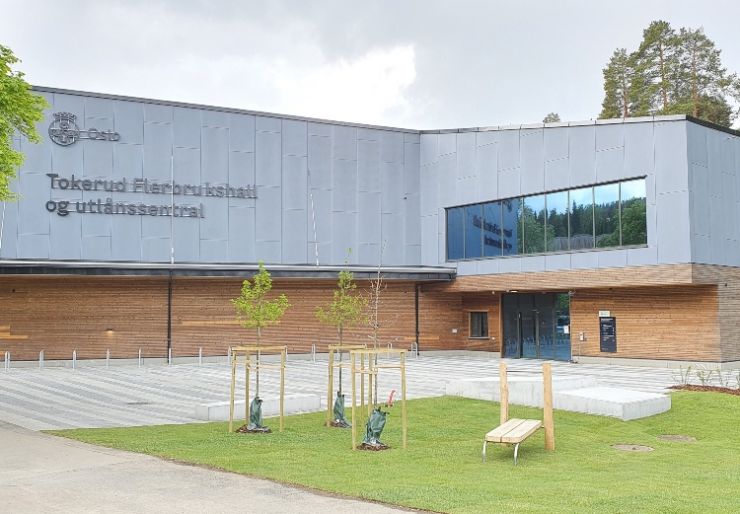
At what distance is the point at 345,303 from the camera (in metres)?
19.5

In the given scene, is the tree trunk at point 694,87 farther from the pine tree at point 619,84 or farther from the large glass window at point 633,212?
the large glass window at point 633,212

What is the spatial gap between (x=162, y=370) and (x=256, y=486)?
72.6ft

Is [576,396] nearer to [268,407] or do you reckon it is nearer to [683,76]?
[268,407]

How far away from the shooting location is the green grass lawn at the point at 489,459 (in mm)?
9555

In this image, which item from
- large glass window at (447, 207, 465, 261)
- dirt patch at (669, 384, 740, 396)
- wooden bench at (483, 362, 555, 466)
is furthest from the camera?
large glass window at (447, 207, 465, 261)

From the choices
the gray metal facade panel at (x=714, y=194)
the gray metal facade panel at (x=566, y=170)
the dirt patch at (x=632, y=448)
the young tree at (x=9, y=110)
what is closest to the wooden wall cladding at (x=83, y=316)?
the gray metal facade panel at (x=566, y=170)

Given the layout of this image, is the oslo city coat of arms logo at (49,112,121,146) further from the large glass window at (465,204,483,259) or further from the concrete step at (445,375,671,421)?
the concrete step at (445,375,671,421)

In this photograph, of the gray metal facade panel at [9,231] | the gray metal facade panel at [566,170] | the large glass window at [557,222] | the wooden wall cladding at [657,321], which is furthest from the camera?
the large glass window at [557,222]

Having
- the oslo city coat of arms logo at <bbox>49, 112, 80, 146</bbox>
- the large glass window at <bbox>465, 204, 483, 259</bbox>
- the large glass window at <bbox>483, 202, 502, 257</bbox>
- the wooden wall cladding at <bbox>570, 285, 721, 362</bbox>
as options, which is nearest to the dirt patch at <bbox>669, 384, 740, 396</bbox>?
the wooden wall cladding at <bbox>570, 285, 721, 362</bbox>

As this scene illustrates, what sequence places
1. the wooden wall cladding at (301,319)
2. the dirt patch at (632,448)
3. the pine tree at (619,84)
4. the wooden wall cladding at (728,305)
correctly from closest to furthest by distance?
the dirt patch at (632,448), the wooden wall cladding at (728,305), the wooden wall cladding at (301,319), the pine tree at (619,84)

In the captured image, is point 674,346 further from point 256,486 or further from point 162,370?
point 256,486

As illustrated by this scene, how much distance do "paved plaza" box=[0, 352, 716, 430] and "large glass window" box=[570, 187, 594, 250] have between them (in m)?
5.17

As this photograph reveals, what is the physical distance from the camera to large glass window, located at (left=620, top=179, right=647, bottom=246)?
99.8ft

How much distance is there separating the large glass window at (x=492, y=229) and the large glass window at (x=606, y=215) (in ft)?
18.3
